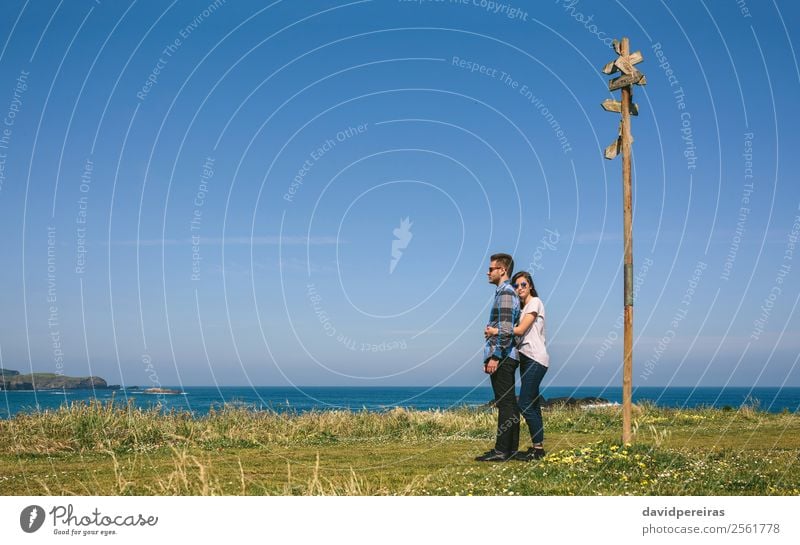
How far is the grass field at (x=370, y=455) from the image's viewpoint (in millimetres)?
7203

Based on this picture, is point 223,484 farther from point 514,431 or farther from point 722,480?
point 722,480

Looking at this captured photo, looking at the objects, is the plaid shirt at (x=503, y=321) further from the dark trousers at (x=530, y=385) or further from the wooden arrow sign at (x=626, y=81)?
the wooden arrow sign at (x=626, y=81)

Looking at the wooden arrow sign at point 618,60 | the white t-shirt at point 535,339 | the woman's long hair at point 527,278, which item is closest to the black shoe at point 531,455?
the white t-shirt at point 535,339

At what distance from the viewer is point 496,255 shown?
8742 mm

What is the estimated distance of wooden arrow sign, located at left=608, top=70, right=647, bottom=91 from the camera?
9219 mm

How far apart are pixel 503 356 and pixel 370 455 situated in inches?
99.5

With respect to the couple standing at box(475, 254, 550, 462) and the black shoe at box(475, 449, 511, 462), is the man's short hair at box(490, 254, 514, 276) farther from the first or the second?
the black shoe at box(475, 449, 511, 462)

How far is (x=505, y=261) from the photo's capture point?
344 inches

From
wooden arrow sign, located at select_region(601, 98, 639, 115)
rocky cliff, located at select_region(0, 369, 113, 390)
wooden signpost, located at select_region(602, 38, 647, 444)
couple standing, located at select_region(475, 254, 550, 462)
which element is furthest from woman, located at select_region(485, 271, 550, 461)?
rocky cliff, located at select_region(0, 369, 113, 390)

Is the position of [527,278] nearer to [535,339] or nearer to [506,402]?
[535,339]

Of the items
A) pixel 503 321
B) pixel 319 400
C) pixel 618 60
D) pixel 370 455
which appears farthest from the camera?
pixel 319 400

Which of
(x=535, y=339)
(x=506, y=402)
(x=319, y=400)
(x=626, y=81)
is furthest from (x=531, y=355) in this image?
(x=319, y=400)
